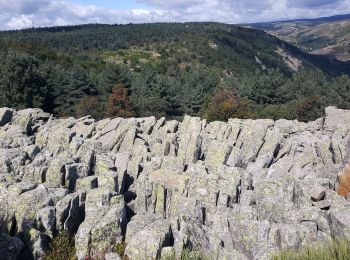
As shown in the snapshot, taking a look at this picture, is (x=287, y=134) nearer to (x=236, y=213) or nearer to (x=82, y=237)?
(x=236, y=213)

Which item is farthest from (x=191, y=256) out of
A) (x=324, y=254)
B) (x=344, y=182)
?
(x=344, y=182)

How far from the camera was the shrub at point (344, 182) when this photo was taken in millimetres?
22953

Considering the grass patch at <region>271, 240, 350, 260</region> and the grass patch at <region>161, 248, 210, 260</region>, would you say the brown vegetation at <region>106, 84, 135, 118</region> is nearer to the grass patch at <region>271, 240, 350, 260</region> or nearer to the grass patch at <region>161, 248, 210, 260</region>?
the grass patch at <region>161, 248, 210, 260</region>

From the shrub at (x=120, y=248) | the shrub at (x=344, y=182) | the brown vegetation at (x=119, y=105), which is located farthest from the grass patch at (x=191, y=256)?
the brown vegetation at (x=119, y=105)

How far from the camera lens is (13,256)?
16797 millimetres

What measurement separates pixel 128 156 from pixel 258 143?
33.5 ft

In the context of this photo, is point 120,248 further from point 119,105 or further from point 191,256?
point 119,105

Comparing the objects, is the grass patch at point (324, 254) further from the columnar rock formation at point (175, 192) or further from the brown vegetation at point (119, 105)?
the brown vegetation at point (119, 105)

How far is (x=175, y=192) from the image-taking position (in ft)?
74.2

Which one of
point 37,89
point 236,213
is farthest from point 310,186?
point 37,89

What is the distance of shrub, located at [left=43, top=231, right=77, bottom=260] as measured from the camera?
1780cm

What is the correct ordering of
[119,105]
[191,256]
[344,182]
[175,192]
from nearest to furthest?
[191,256] → [175,192] → [344,182] → [119,105]

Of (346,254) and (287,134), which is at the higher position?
(346,254)

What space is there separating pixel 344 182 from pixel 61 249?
1620 cm
